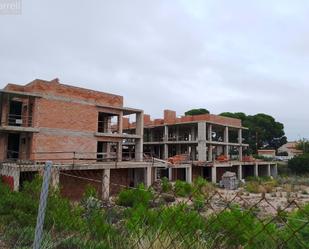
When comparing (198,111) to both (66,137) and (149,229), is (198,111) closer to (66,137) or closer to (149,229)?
(66,137)

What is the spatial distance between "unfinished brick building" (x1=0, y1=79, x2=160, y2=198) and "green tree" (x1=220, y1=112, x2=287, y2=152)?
3334 centimetres

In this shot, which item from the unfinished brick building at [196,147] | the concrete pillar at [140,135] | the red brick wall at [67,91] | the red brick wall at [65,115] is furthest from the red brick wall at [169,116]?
the red brick wall at [65,115]

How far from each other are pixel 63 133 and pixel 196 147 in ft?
65.6

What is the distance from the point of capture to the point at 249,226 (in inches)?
153

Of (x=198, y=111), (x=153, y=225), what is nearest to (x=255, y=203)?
(x=153, y=225)

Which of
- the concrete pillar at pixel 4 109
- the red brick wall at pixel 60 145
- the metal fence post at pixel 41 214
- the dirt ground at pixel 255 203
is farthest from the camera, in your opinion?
the concrete pillar at pixel 4 109

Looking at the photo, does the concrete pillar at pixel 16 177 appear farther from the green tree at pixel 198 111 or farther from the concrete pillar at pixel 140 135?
the green tree at pixel 198 111

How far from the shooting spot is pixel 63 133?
21.2m

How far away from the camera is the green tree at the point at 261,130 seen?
5253cm

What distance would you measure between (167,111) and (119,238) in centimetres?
3361

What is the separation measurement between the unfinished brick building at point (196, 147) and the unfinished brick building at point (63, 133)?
7005mm

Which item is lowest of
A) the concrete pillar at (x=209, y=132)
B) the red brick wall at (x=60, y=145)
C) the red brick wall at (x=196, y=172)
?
the red brick wall at (x=196, y=172)

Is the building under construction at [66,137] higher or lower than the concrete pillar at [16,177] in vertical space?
higher

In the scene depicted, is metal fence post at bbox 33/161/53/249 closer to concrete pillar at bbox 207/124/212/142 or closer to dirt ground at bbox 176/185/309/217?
dirt ground at bbox 176/185/309/217
